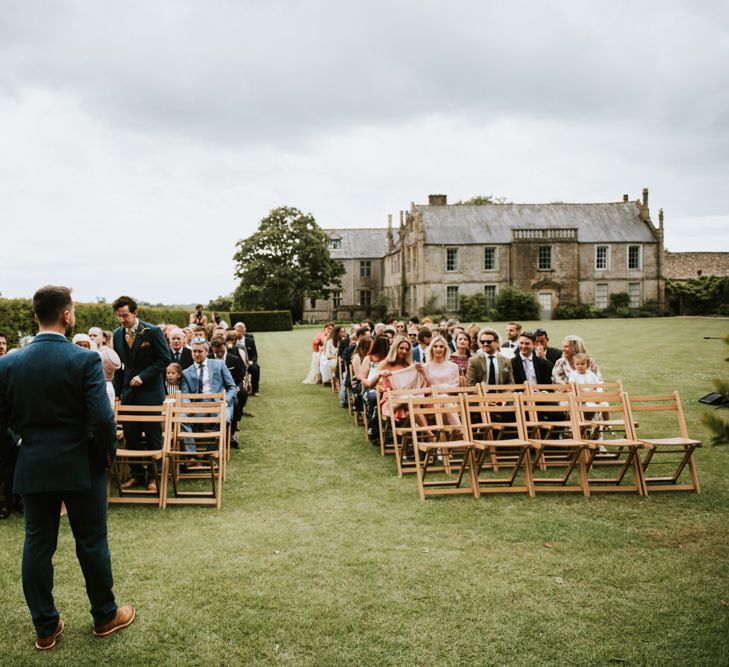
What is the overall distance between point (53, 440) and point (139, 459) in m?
3.63

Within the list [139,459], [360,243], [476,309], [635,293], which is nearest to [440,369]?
[139,459]

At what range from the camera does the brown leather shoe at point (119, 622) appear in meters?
4.18

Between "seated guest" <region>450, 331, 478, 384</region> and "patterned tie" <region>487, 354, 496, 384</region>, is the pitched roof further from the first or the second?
"patterned tie" <region>487, 354, 496, 384</region>

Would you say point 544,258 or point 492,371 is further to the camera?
point 544,258

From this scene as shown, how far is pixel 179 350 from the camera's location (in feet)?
32.0

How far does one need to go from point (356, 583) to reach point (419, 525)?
1.46 metres

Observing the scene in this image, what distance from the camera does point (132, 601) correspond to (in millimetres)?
4684

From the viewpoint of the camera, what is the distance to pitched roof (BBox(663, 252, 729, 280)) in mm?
61991

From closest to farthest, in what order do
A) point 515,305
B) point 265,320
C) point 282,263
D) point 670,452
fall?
A: 1. point 670,452
2. point 515,305
3. point 265,320
4. point 282,263

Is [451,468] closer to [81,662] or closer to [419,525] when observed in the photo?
[419,525]

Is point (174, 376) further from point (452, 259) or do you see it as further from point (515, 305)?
point (452, 259)

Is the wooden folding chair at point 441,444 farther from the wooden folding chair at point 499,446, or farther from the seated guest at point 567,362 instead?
the seated guest at point 567,362

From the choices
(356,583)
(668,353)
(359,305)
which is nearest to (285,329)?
(359,305)

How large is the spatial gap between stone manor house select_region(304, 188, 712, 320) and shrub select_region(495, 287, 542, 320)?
1630 mm
